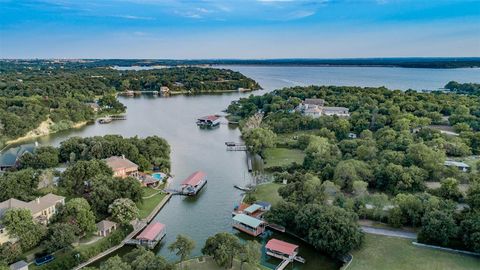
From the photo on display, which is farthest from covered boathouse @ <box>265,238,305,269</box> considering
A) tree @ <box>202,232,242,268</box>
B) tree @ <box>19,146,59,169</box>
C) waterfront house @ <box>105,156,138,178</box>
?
tree @ <box>19,146,59,169</box>

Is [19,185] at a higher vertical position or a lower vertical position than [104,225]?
higher

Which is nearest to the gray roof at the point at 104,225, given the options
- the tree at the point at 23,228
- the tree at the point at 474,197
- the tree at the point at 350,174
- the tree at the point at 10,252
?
the tree at the point at 23,228

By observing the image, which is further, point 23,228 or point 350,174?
point 350,174

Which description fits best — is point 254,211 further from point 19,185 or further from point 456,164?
point 456,164

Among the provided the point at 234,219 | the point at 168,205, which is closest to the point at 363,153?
the point at 234,219

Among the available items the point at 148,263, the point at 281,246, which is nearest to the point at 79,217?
the point at 148,263

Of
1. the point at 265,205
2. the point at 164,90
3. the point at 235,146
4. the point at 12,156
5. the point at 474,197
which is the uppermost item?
the point at 474,197

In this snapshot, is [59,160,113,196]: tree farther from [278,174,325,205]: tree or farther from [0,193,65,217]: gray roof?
[278,174,325,205]: tree

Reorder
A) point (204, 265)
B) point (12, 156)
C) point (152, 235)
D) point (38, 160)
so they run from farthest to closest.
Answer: point (12, 156)
point (38, 160)
point (152, 235)
point (204, 265)
